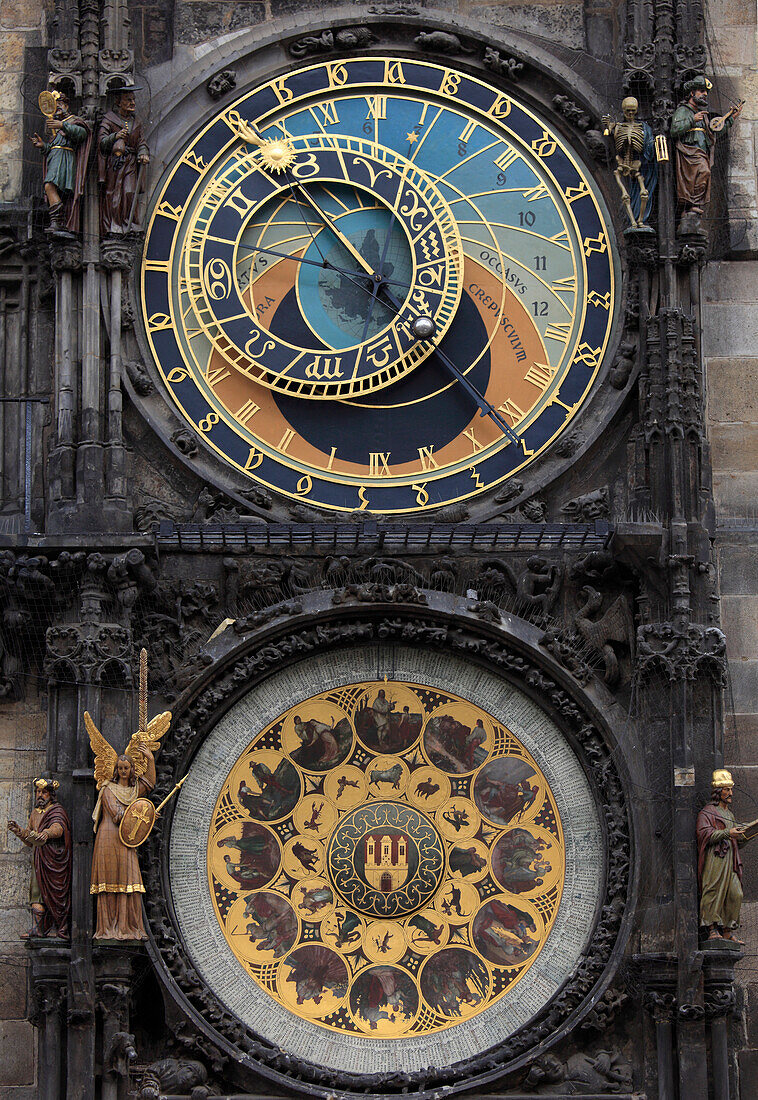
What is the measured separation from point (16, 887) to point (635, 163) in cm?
601

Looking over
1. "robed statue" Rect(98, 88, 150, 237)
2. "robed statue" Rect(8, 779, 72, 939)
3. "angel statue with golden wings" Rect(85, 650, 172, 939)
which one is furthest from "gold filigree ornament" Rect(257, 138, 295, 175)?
"robed statue" Rect(8, 779, 72, 939)

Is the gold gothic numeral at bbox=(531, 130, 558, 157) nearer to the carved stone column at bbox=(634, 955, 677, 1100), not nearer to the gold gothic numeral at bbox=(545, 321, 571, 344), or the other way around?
the gold gothic numeral at bbox=(545, 321, 571, 344)

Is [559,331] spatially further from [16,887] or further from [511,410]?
[16,887]

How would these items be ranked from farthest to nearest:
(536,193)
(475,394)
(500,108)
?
(500,108) → (536,193) → (475,394)

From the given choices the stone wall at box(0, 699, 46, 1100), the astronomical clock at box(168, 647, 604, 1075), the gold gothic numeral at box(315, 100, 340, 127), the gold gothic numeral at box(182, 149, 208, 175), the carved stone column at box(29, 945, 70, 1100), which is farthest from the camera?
the gold gothic numeral at box(315, 100, 340, 127)

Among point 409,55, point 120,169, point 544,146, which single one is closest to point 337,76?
point 409,55

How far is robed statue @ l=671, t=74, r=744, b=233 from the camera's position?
15.3 m

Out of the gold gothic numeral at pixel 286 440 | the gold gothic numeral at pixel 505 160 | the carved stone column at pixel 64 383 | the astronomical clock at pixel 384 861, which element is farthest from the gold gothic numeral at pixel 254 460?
the gold gothic numeral at pixel 505 160

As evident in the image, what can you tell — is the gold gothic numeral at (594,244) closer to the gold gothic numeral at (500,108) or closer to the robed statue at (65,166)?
the gold gothic numeral at (500,108)

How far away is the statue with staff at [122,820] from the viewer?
13906 mm

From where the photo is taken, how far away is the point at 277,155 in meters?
15.6

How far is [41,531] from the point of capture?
49.3 ft

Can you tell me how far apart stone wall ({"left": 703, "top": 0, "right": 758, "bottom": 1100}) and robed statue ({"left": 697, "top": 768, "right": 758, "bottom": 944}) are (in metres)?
0.59

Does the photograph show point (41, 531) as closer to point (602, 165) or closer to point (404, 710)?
point (404, 710)
